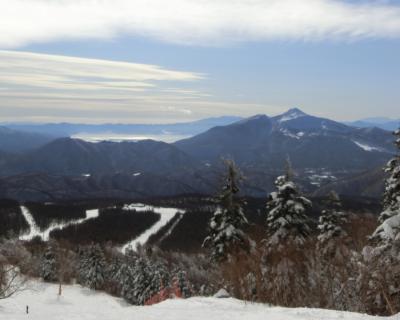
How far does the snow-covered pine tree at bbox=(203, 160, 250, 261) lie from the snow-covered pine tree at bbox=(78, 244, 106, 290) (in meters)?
69.3

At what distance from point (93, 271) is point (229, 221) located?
7068 centimetres

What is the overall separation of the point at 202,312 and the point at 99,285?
279ft

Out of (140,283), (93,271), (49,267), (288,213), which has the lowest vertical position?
(49,267)

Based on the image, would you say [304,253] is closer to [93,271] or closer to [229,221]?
[229,221]

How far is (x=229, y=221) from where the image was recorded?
115 feet

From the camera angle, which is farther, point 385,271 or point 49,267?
point 49,267

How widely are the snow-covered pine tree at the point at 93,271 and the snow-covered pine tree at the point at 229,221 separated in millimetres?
Answer: 69288

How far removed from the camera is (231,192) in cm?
3506

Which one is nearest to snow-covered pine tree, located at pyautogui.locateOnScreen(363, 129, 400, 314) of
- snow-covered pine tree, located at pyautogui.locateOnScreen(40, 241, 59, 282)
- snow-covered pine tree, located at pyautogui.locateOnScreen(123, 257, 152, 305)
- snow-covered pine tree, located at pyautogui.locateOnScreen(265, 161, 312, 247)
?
snow-covered pine tree, located at pyautogui.locateOnScreen(265, 161, 312, 247)

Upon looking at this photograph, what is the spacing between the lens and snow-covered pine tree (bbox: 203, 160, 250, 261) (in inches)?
1356

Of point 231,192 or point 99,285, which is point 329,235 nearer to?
point 231,192

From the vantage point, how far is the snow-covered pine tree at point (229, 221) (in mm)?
34438

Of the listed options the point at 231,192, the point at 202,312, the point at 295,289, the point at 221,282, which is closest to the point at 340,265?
the point at 295,289

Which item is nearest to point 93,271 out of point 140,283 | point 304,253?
point 140,283
